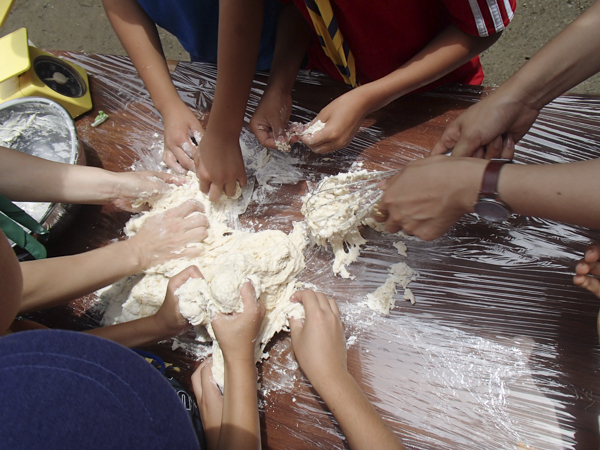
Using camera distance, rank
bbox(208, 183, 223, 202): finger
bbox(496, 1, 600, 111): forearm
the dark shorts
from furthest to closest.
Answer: bbox(208, 183, 223, 202): finger
bbox(496, 1, 600, 111): forearm
the dark shorts

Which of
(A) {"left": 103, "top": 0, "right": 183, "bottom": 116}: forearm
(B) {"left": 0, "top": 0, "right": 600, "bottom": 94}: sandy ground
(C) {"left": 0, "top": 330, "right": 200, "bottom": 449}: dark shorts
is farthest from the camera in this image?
(B) {"left": 0, "top": 0, "right": 600, "bottom": 94}: sandy ground

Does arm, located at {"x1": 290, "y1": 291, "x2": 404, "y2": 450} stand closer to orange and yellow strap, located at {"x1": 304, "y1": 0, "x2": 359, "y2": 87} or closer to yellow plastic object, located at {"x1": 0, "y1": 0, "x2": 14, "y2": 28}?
orange and yellow strap, located at {"x1": 304, "y1": 0, "x2": 359, "y2": 87}

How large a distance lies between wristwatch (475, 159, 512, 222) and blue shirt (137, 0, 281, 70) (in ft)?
2.28

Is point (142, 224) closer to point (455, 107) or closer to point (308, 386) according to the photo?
point (308, 386)

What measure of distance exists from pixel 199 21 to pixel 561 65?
0.83 metres

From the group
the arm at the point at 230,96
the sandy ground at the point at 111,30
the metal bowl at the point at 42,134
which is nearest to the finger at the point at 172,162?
the arm at the point at 230,96

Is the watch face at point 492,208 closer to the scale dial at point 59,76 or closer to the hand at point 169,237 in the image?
the hand at point 169,237

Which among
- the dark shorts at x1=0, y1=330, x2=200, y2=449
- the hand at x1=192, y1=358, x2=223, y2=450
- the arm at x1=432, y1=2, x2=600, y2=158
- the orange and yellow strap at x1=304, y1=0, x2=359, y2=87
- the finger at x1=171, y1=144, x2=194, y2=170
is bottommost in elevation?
the hand at x1=192, y1=358, x2=223, y2=450

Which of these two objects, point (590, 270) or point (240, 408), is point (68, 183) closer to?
point (240, 408)

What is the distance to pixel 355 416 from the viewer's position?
1.98ft

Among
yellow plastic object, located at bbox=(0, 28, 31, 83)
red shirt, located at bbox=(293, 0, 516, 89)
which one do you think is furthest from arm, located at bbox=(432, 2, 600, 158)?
yellow plastic object, located at bbox=(0, 28, 31, 83)

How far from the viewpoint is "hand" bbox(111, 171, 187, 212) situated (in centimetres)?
80

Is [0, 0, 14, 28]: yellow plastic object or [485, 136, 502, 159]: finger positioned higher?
[0, 0, 14, 28]: yellow plastic object

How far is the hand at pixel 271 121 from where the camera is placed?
0.79 metres
